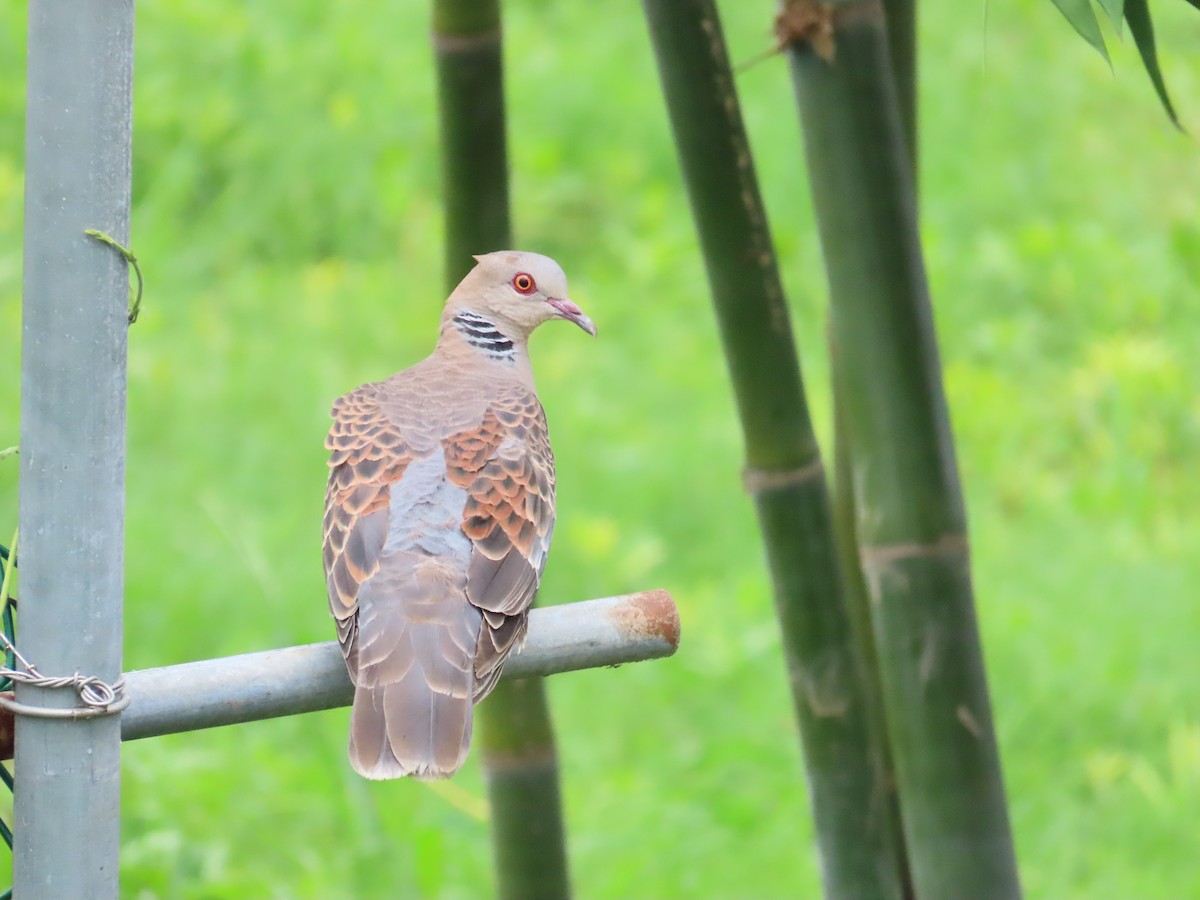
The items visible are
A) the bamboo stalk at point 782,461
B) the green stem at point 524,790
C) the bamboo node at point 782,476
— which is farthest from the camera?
the green stem at point 524,790

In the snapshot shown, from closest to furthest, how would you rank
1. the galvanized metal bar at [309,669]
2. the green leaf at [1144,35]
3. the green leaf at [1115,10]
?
the galvanized metal bar at [309,669] < the green leaf at [1115,10] < the green leaf at [1144,35]

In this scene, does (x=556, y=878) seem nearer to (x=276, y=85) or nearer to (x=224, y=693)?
(x=224, y=693)

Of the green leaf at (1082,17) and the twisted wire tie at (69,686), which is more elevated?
the green leaf at (1082,17)

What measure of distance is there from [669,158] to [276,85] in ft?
5.68

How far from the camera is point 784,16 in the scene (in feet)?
7.64

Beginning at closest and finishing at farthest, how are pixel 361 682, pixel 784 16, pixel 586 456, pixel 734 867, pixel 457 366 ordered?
pixel 361 682, pixel 784 16, pixel 457 366, pixel 734 867, pixel 586 456

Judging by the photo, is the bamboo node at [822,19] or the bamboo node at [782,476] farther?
the bamboo node at [782,476]

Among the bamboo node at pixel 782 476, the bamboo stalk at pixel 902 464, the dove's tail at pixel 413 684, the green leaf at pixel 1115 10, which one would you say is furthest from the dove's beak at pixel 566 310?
the green leaf at pixel 1115 10

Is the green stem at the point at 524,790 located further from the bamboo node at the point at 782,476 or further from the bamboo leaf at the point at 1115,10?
the bamboo leaf at the point at 1115,10

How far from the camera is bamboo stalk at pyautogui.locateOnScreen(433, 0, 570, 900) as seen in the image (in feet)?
8.50

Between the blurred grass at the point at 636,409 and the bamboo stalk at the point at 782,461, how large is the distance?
138cm

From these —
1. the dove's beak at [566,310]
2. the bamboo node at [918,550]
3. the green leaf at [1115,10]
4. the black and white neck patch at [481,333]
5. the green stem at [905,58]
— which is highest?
the green stem at [905,58]

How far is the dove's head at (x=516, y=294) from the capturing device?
8.93 ft

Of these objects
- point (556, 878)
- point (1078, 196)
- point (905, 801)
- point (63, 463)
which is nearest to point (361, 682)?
point (63, 463)
